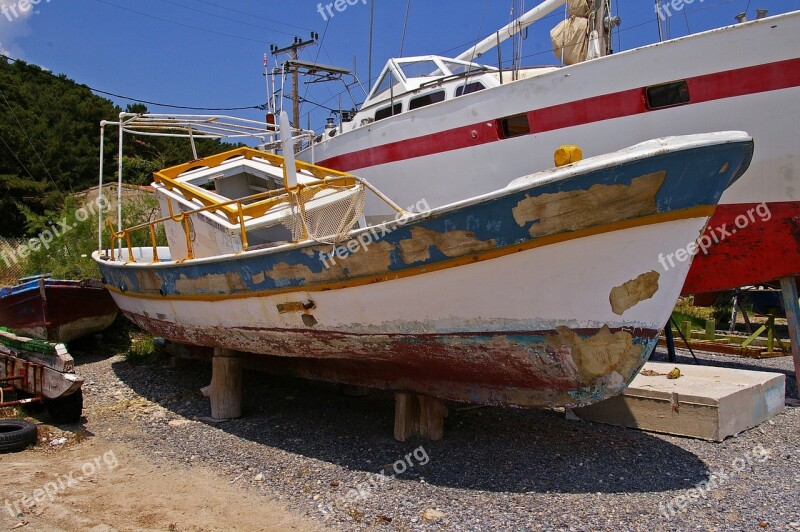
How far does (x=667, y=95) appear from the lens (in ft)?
24.3

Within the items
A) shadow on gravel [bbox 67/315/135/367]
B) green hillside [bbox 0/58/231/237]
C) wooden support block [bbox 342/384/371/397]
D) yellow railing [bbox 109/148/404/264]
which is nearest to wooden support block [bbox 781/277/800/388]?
wooden support block [bbox 342/384/371/397]

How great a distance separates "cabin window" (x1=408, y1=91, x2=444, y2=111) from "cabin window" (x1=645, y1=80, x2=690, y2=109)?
3.62 meters

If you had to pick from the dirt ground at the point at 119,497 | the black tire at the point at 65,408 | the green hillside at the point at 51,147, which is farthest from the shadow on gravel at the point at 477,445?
the green hillside at the point at 51,147

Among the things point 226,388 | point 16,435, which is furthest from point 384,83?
point 16,435

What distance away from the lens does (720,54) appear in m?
7.05

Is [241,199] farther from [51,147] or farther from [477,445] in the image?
[51,147]

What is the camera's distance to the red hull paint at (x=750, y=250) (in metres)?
7.14

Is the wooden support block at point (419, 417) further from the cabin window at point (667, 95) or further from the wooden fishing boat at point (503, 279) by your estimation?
the cabin window at point (667, 95)

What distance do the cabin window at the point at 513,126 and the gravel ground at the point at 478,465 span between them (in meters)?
3.72

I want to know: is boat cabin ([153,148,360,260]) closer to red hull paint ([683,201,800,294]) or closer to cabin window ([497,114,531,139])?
cabin window ([497,114,531,139])

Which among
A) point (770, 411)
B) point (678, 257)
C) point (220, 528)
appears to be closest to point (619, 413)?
point (770, 411)

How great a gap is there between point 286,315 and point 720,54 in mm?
5461

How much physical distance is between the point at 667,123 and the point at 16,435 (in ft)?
24.3

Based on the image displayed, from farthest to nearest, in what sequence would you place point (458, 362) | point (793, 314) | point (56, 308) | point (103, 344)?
point (103, 344) → point (56, 308) → point (793, 314) → point (458, 362)
